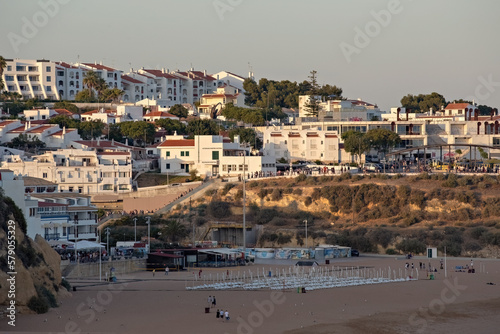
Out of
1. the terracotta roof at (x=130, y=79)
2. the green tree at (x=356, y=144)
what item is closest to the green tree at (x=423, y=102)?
the terracotta roof at (x=130, y=79)

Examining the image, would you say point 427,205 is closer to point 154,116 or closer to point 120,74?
point 154,116

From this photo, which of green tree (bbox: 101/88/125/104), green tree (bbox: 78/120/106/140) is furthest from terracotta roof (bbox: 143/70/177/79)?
green tree (bbox: 78/120/106/140)

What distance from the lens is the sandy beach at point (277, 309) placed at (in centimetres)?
3959

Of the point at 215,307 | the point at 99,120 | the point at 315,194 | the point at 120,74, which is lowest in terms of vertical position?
the point at 215,307

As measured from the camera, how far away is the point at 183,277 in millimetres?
55719

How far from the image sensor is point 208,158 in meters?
91.2

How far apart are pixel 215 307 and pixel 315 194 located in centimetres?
3770

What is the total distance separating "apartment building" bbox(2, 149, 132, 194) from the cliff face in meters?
38.4

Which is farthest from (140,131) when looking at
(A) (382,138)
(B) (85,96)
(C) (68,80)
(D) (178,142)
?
(C) (68,80)

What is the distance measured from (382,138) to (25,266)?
60533 mm

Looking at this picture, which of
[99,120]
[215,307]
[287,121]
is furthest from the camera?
[287,121]

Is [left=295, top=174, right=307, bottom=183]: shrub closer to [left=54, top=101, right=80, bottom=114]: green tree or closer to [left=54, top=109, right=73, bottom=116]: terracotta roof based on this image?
[left=54, top=109, right=73, bottom=116]: terracotta roof

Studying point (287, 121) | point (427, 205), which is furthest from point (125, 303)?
point (287, 121)

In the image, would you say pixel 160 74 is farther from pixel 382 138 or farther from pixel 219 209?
pixel 219 209
